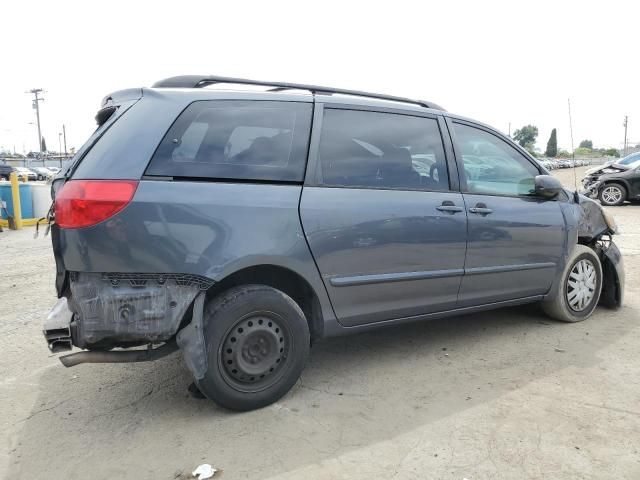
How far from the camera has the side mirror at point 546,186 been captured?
4.04m

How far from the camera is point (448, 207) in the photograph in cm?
353

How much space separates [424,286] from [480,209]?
0.75 m

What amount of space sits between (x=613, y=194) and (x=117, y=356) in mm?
15646

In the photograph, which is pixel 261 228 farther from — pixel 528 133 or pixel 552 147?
pixel 528 133

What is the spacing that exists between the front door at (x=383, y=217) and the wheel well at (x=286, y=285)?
13 cm

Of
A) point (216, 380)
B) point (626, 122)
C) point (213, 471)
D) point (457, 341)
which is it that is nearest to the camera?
Result: point (213, 471)

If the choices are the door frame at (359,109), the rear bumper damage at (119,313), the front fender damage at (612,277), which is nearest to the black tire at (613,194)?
the front fender damage at (612,277)

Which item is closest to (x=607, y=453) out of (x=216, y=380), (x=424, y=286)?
(x=424, y=286)

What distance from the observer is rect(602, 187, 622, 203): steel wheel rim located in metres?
14.7

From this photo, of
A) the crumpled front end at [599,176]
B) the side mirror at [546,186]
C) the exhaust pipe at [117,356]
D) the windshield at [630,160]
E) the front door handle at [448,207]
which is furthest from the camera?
the windshield at [630,160]

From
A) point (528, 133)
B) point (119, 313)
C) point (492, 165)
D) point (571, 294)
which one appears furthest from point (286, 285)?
point (528, 133)

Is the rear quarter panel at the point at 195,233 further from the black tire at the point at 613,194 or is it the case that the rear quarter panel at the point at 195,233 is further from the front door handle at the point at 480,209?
the black tire at the point at 613,194

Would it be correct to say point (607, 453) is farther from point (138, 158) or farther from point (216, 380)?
point (138, 158)

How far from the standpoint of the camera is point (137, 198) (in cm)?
257
